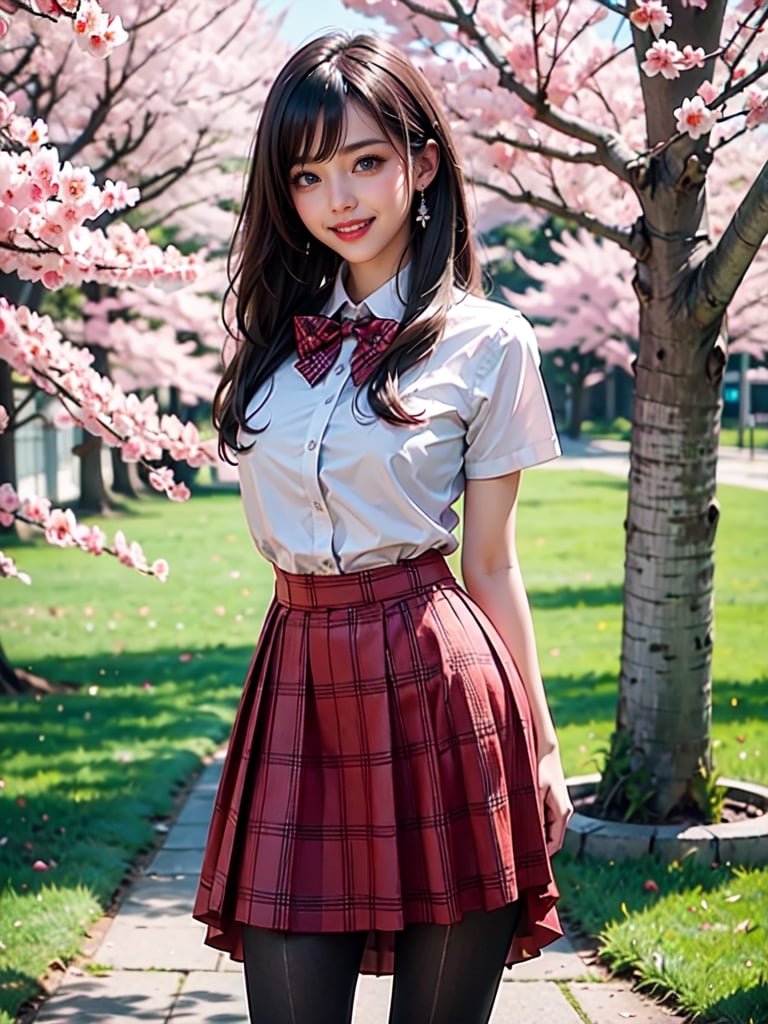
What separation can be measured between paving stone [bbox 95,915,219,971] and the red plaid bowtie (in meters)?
2.27

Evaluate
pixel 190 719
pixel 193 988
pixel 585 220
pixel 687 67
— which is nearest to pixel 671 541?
pixel 585 220

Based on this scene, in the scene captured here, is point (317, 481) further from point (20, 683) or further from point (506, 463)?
point (20, 683)

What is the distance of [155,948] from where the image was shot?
4168mm

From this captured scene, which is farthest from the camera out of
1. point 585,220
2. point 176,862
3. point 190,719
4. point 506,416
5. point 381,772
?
point 190,719

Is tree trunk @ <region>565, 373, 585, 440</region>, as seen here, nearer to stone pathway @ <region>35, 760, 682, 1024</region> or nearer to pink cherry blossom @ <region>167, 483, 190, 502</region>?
pink cherry blossom @ <region>167, 483, 190, 502</region>

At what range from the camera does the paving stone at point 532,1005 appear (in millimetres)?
3592

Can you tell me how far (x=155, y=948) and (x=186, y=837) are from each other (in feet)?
4.05

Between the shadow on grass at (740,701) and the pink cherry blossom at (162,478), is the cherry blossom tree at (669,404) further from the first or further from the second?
the shadow on grass at (740,701)

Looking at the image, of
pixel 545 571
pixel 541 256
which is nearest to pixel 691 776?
pixel 545 571

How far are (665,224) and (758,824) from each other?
6.48 feet

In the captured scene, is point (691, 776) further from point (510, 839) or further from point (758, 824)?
point (510, 839)

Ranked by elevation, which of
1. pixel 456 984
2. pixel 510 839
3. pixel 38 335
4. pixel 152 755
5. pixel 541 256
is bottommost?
pixel 152 755

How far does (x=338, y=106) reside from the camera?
225 centimetres

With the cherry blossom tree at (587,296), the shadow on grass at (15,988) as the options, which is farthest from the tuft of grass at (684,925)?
the cherry blossom tree at (587,296)
